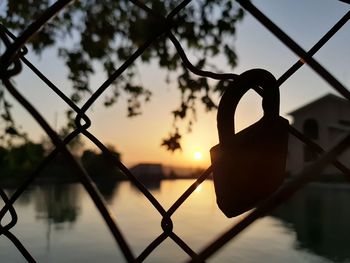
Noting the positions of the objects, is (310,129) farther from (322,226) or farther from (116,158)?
(116,158)

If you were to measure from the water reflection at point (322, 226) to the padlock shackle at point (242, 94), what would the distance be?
254 centimetres

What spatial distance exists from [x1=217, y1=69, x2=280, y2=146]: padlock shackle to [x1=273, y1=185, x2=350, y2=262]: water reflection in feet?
8.33

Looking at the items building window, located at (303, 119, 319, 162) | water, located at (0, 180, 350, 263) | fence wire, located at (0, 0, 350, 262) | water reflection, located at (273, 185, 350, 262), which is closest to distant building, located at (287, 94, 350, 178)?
building window, located at (303, 119, 319, 162)

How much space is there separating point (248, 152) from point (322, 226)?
842 centimetres

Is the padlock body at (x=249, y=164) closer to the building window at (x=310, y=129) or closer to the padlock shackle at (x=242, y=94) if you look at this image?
the padlock shackle at (x=242, y=94)

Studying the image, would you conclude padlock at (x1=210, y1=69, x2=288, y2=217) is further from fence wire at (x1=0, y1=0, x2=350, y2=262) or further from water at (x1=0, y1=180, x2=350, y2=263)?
water at (x1=0, y1=180, x2=350, y2=263)

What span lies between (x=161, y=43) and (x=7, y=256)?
322cm

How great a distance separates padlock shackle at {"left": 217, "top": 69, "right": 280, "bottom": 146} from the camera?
0.93 ft

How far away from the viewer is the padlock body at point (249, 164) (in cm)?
27

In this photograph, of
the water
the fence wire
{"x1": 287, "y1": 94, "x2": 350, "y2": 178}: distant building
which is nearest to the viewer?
the fence wire

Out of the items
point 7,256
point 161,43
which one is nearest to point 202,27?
point 161,43

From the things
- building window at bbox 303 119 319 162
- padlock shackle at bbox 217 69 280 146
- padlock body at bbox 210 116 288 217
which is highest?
building window at bbox 303 119 319 162

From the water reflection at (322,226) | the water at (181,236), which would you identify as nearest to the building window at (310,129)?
the water reflection at (322,226)

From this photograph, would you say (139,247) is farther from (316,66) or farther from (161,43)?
(316,66)
